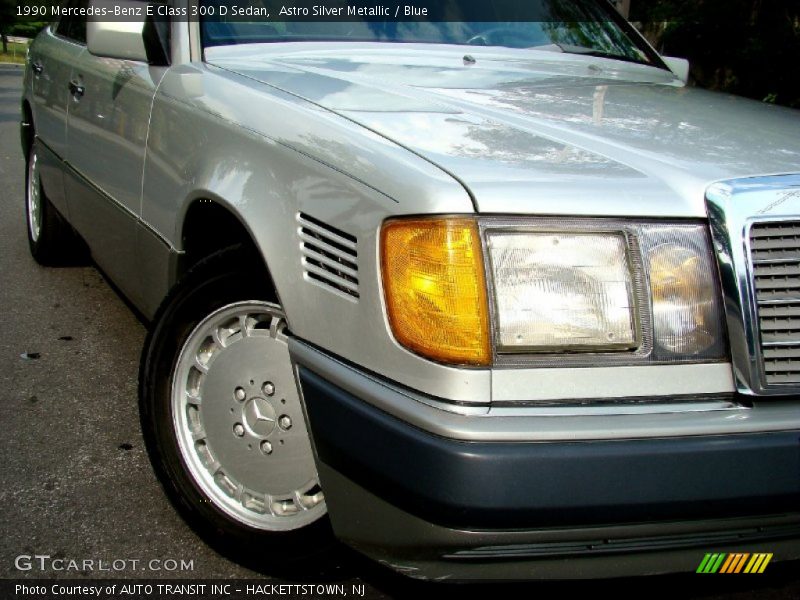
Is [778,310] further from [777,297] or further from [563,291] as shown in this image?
[563,291]

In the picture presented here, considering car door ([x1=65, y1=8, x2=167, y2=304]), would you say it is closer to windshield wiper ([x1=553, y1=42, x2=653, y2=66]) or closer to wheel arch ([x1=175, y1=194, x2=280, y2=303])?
wheel arch ([x1=175, y1=194, x2=280, y2=303])

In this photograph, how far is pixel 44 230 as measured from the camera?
17.4ft

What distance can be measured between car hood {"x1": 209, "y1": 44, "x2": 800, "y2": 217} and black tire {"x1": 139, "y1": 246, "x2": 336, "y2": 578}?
49 cm

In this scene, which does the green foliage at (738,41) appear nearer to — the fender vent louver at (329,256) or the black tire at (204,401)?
the black tire at (204,401)

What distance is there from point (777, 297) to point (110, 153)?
242cm

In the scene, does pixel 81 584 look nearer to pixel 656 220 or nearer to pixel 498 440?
pixel 498 440

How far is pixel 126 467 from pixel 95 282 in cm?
237

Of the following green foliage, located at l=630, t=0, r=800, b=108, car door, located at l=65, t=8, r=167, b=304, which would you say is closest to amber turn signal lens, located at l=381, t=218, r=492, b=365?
car door, located at l=65, t=8, r=167, b=304

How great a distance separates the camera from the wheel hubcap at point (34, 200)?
5.31 m

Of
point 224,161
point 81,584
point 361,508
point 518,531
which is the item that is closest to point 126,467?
point 81,584

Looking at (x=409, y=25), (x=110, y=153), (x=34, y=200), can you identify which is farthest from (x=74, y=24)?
(x=409, y=25)

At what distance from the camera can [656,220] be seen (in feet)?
5.98

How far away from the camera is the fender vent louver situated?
1.93m

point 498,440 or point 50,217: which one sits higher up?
point 498,440
